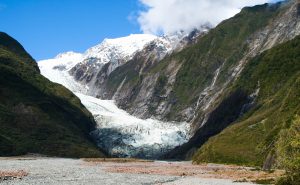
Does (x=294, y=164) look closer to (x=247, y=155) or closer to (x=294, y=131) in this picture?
(x=294, y=131)

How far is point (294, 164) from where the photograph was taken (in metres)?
46.3

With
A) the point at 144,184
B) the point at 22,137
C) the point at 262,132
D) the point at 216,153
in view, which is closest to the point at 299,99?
the point at 262,132

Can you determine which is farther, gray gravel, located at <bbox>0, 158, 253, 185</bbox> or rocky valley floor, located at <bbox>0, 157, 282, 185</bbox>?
rocky valley floor, located at <bbox>0, 157, 282, 185</bbox>

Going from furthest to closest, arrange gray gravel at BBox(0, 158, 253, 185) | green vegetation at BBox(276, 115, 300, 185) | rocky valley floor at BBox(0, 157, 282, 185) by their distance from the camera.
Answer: rocky valley floor at BBox(0, 157, 282, 185) → gray gravel at BBox(0, 158, 253, 185) → green vegetation at BBox(276, 115, 300, 185)

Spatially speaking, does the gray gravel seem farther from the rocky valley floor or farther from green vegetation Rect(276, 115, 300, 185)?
green vegetation Rect(276, 115, 300, 185)

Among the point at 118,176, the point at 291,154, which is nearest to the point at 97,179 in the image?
the point at 118,176

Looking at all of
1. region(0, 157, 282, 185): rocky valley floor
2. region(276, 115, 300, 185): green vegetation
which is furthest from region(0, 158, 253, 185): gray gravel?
region(276, 115, 300, 185): green vegetation

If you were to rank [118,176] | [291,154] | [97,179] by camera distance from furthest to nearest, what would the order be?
[118,176]
[97,179]
[291,154]

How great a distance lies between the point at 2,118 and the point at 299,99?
118 m

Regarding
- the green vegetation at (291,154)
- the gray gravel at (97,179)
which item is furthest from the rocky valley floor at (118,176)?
the green vegetation at (291,154)

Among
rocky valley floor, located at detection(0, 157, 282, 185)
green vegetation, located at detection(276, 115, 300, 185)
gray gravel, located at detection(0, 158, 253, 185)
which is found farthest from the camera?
rocky valley floor, located at detection(0, 157, 282, 185)

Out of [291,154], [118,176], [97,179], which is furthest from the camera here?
[118,176]

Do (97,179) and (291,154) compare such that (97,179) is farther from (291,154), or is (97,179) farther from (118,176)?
(291,154)

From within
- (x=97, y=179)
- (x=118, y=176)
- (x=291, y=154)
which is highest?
(x=291, y=154)
